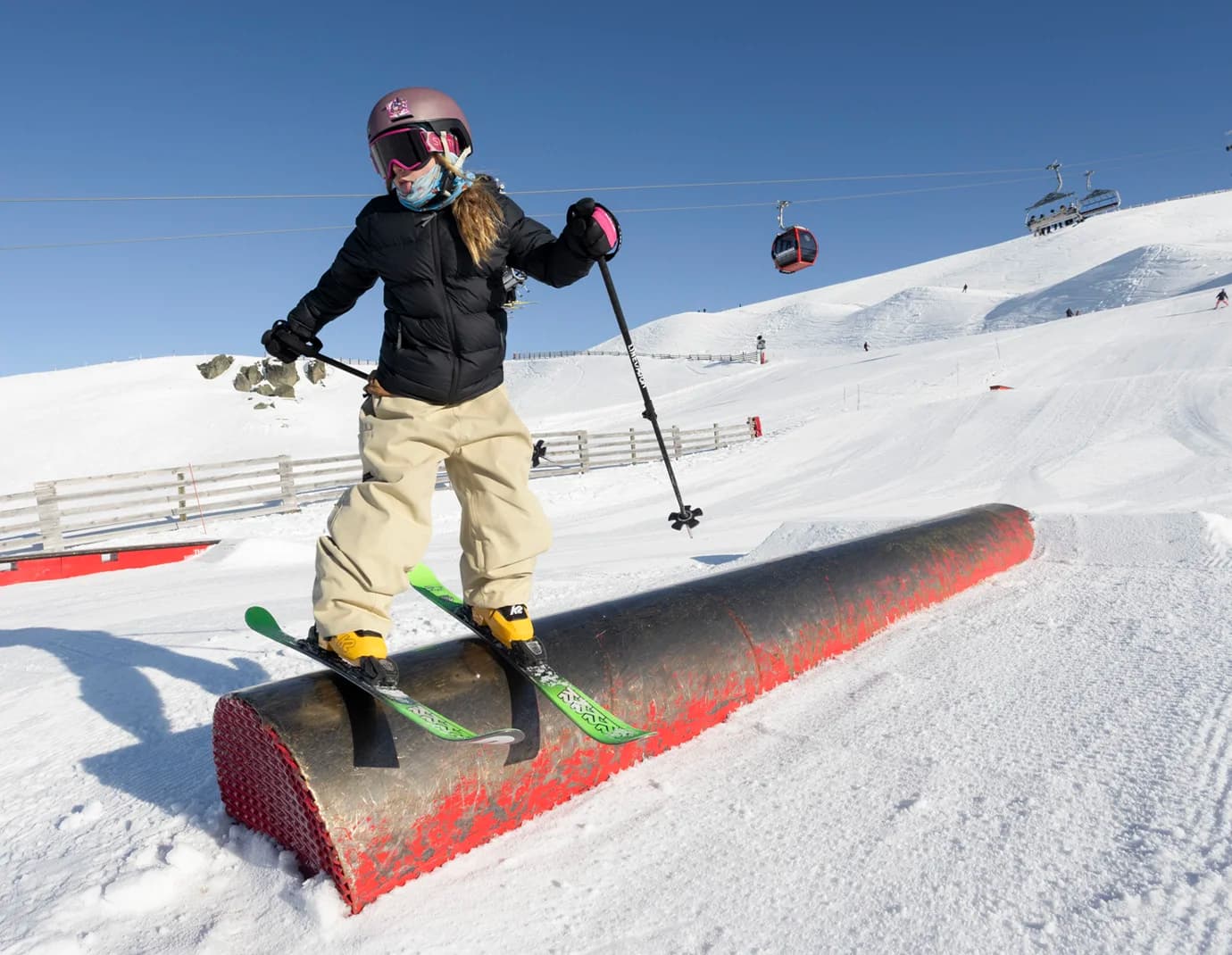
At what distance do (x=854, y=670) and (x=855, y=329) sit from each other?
78.5m

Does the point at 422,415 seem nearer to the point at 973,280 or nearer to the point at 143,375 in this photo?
the point at 143,375

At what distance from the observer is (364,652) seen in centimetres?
219

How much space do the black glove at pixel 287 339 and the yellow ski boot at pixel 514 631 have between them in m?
1.11

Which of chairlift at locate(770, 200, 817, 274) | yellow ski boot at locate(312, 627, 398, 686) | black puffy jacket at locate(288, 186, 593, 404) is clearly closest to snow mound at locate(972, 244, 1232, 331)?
chairlift at locate(770, 200, 817, 274)

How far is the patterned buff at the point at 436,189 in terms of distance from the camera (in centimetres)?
238

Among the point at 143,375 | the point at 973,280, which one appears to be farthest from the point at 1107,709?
the point at 973,280

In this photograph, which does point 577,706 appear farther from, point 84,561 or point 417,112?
point 84,561

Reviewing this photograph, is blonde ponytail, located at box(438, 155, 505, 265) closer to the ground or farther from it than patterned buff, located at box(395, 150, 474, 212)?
closer to the ground

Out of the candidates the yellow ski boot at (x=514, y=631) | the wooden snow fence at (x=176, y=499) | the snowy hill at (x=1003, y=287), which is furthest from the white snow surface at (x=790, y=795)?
the snowy hill at (x=1003, y=287)

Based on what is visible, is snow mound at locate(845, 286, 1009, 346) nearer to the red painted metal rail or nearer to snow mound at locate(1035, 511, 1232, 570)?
the red painted metal rail

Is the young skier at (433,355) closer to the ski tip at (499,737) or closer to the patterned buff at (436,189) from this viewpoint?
the patterned buff at (436,189)

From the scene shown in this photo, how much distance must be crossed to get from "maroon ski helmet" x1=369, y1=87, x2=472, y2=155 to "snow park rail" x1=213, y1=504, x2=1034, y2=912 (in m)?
1.68

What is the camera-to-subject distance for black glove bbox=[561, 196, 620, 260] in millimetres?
2422

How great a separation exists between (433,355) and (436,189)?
53cm
